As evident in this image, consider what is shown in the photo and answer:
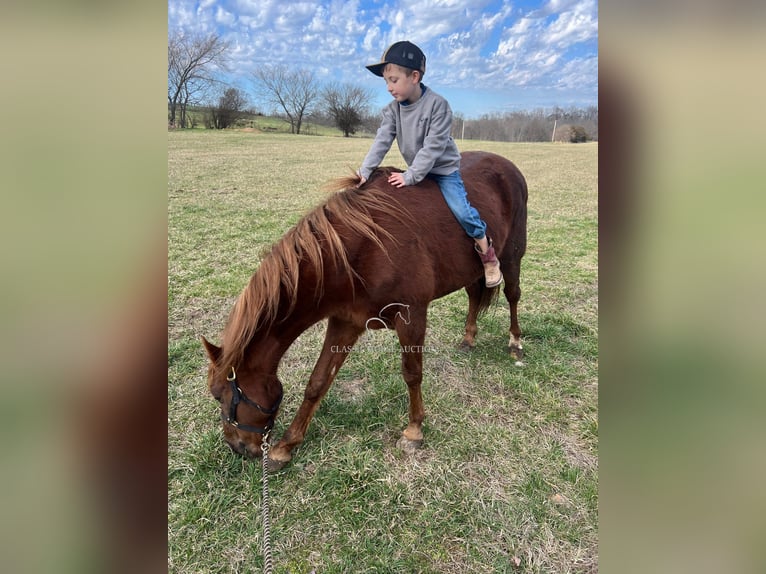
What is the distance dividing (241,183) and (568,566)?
26.8 ft

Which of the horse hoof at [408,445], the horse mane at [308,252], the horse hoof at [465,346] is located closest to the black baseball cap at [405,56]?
the horse mane at [308,252]

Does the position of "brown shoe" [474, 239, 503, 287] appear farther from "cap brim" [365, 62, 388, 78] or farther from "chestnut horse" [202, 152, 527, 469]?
"cap brim" [365, 62, 388, 78]

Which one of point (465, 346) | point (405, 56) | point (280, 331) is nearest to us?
point (405, 56)

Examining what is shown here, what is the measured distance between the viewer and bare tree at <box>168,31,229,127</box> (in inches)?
77.6

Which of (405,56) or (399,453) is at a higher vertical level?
Answer: (405,56)

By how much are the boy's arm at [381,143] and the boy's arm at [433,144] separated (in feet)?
0.78

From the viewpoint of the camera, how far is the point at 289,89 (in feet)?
6.98

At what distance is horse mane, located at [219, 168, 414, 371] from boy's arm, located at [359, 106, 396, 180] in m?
0.08

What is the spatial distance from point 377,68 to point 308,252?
A: 1.03 m

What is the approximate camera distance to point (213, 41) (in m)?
2.04

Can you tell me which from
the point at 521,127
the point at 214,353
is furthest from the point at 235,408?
the point at 521,127

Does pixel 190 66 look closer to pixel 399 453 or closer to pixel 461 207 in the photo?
pixel 461 207
